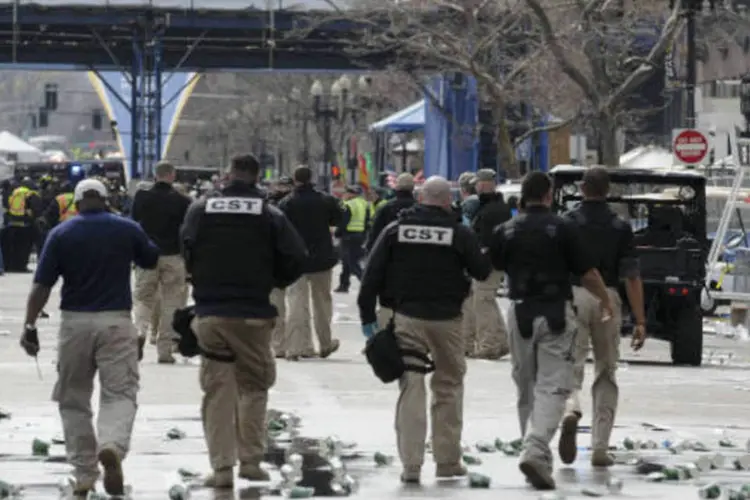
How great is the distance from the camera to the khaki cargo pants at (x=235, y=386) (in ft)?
43.3

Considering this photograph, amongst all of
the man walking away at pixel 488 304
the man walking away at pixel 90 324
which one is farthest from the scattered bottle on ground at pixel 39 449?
the man walking away at pixel 488 304

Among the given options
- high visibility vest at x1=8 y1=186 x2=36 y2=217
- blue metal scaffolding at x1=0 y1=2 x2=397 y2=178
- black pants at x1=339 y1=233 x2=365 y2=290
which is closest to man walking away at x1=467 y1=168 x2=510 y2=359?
black pants at x1=339 y1=233 x2=365 y2=290

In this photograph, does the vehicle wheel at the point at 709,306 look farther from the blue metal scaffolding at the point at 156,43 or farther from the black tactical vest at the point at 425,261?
the blue metal scaffolding at the point at 156,43

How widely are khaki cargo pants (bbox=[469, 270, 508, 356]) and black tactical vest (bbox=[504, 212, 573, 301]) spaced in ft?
33.8

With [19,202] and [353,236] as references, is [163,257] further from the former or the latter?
[19,202]

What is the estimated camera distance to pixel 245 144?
132250 millimetres

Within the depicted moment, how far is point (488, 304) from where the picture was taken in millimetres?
24188

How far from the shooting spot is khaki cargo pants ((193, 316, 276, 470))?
13195mm

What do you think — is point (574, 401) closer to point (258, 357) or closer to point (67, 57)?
point (258, 357)

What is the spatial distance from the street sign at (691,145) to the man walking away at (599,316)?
2050cm

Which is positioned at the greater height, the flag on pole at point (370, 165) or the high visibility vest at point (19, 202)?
the flag on pole at point (370, 165)

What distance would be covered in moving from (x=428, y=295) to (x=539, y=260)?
2.16 ft

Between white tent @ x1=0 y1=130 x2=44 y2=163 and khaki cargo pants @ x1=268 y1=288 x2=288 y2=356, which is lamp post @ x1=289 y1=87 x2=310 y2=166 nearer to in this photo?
white tent @ x1=0 y1=130 x2=44 y2=163

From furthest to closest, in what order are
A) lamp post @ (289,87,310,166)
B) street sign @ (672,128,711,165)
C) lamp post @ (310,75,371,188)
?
lamp post @ (289,87,310,166), lamp post @ (310,75,371,188), street sign @ (672,128,711,165)
